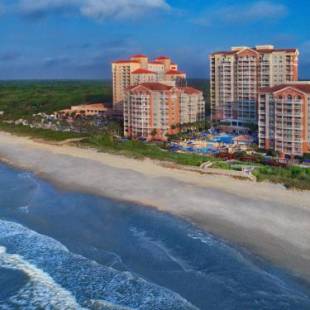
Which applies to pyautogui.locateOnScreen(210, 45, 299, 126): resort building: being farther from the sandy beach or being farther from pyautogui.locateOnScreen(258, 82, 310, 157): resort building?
the sandy beach

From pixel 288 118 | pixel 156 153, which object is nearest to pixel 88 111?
pixel 156 153

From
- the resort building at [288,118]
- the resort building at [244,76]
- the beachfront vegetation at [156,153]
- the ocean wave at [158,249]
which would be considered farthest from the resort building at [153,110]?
the ocean wave at [158,249]

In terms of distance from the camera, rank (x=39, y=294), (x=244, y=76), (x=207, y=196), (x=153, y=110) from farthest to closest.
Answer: (x=244, y=76)
(x=153, y=110)
(x=207, y=196)
(x=39, y=294)

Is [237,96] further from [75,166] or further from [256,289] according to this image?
[256,289]

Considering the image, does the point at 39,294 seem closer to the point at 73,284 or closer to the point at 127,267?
the point at 73,284

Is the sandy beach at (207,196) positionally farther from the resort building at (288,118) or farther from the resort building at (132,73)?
the resort building at (132,73)

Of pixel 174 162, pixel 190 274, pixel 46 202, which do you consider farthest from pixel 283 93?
pixel 190 274
